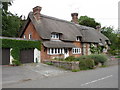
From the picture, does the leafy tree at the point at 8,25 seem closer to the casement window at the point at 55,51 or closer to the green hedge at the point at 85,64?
the casement window at the point at 55,51

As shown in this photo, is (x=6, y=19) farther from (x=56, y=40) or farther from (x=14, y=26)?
(x=56, y=40)

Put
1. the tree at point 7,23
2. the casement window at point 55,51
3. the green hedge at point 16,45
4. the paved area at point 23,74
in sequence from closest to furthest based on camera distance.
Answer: the paved area at point 23,74
the green hedge at point 16,45
the casement window at point 55,51
the tree at point 7,23

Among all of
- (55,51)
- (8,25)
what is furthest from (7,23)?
(55,51)

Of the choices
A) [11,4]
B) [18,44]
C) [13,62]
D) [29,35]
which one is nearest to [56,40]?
[29,35]

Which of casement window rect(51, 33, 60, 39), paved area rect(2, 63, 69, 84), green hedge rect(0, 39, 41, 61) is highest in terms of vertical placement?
casement window rect(51, 33, 60, 39)

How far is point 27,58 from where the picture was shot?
70.2 feet

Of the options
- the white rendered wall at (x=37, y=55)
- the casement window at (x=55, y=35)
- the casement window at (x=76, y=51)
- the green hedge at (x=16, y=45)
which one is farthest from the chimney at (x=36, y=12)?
the casement window at (x=76, y=51)

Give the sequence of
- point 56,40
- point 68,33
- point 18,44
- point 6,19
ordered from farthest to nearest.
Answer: point 6,19, point 68,33, point 56,40, point 18,44

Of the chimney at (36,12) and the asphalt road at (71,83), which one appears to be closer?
the asphalt road at (71,83)

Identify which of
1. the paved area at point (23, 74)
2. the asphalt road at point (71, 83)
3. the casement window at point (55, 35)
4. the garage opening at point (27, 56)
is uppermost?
the casement window at point (55, 35)

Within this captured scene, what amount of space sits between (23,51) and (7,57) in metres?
2.68

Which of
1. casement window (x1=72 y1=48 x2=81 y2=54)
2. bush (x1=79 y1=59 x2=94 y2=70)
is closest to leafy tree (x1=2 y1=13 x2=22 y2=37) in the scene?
casement window (x1=72 y1=48 x2=81 y2=54)

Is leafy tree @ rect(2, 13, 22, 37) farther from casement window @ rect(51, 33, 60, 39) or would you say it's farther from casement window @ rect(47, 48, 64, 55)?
casement window @ rect(47, 48, 64, 55)

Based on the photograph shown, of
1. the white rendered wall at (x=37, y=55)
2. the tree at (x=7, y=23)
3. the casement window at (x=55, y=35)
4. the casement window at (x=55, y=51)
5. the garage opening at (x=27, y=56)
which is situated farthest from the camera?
the tree at (x=7, y=23)
